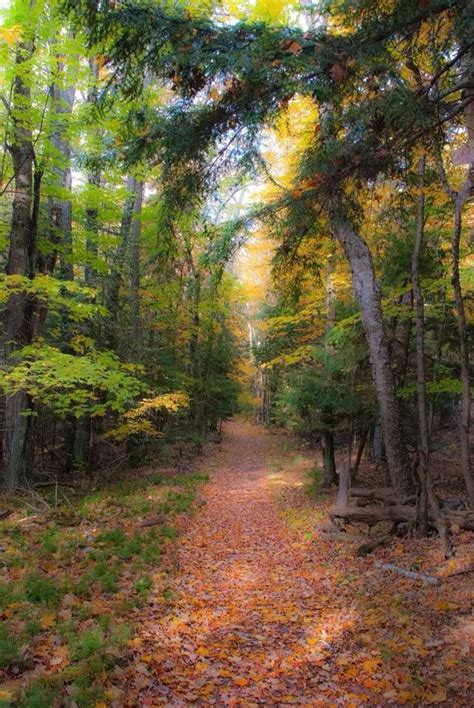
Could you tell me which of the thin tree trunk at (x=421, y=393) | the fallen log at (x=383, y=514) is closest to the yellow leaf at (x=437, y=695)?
the thin tree trunk at (x=421, y=393)

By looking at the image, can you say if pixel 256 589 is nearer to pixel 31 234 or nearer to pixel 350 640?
pixel 350 640

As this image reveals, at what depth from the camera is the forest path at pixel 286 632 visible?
377 centimetres

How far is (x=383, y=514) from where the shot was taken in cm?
750

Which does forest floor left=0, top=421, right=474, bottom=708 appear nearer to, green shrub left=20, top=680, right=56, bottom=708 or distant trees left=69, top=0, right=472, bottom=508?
green shrub left=20, top=680, right=56, bottom=708

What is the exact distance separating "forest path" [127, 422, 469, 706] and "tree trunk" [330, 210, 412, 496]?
1967 mm

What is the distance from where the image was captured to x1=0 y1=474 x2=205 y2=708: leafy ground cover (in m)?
3.54

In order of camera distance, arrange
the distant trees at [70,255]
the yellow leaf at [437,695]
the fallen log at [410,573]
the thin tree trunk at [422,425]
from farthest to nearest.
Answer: the distant trees at [70,255]
the thin tree trunk at [422,425]
the fallen log at [410,573]
the yellow leaf at [437,695]

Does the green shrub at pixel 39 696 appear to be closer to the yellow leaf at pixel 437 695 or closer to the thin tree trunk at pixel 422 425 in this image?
the yellow leaf at pixel 437 695

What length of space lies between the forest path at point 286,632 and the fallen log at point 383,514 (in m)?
0.57

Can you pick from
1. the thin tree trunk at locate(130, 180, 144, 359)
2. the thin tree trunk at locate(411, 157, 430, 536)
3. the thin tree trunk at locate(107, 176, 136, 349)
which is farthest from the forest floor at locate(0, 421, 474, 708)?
the thin tree trunk at locate(130, 180, 144, 359)

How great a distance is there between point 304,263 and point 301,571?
4.77m

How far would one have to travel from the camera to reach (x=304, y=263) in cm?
624

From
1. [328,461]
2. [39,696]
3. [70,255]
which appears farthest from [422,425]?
[70,255]

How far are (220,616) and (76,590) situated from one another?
1771 millimetres
